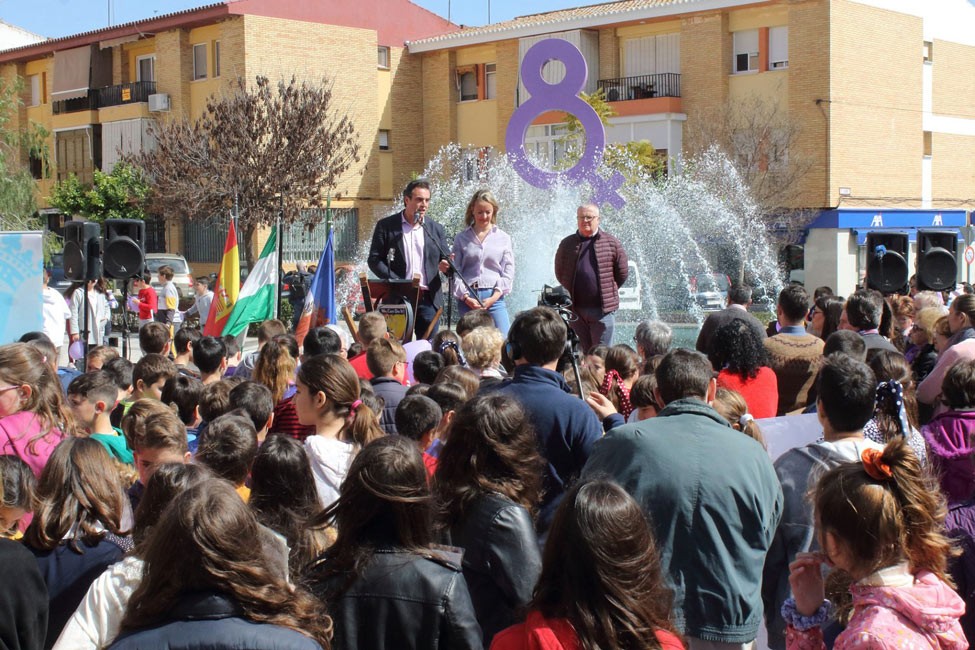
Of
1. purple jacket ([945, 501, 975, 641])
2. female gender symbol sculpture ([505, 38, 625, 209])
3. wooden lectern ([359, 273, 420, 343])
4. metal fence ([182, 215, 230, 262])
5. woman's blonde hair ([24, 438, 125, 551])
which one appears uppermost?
female gender symbol sculpture ([505, 38, 625, 209])

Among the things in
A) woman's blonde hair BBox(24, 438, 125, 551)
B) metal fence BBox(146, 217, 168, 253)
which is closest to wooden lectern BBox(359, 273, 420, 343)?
woman's blonde hair BBox(24, 438, 125, 551)

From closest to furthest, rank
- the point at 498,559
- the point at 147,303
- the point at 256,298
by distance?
the point at 498,559, the point at 256,298, the point at 147,303

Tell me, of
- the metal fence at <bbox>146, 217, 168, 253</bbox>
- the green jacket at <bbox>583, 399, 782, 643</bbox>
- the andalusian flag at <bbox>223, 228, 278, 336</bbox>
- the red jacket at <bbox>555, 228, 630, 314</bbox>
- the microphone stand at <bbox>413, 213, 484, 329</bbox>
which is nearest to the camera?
the green jacket at <bbox>583, 399, 782, 643</bbox>

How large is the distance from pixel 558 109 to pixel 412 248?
21.0 feet

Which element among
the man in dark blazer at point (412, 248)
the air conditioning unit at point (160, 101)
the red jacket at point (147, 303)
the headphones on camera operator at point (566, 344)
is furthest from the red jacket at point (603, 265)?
the air conditioning unit at point (160, 101)

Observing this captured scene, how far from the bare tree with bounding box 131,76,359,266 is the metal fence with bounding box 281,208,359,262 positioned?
6.85ft

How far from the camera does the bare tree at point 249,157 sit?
1303 inches

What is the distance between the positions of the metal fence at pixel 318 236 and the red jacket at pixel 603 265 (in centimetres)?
2489

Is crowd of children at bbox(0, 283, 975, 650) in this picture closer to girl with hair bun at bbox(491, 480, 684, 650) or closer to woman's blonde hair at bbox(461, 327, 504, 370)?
girl with hair bun at bbox(491, 480, 684, 650)

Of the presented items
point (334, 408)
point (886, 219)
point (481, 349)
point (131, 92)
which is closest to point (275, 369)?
point (481, 349)

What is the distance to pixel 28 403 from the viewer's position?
5473 mm

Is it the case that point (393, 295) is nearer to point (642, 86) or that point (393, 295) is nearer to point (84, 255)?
point (84, 255)

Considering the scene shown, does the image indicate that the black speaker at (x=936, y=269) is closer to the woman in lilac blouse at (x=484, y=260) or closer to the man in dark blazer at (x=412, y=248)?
the woman in lilac blouse at (x=484, y=260)

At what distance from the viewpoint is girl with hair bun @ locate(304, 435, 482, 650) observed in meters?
3.19
